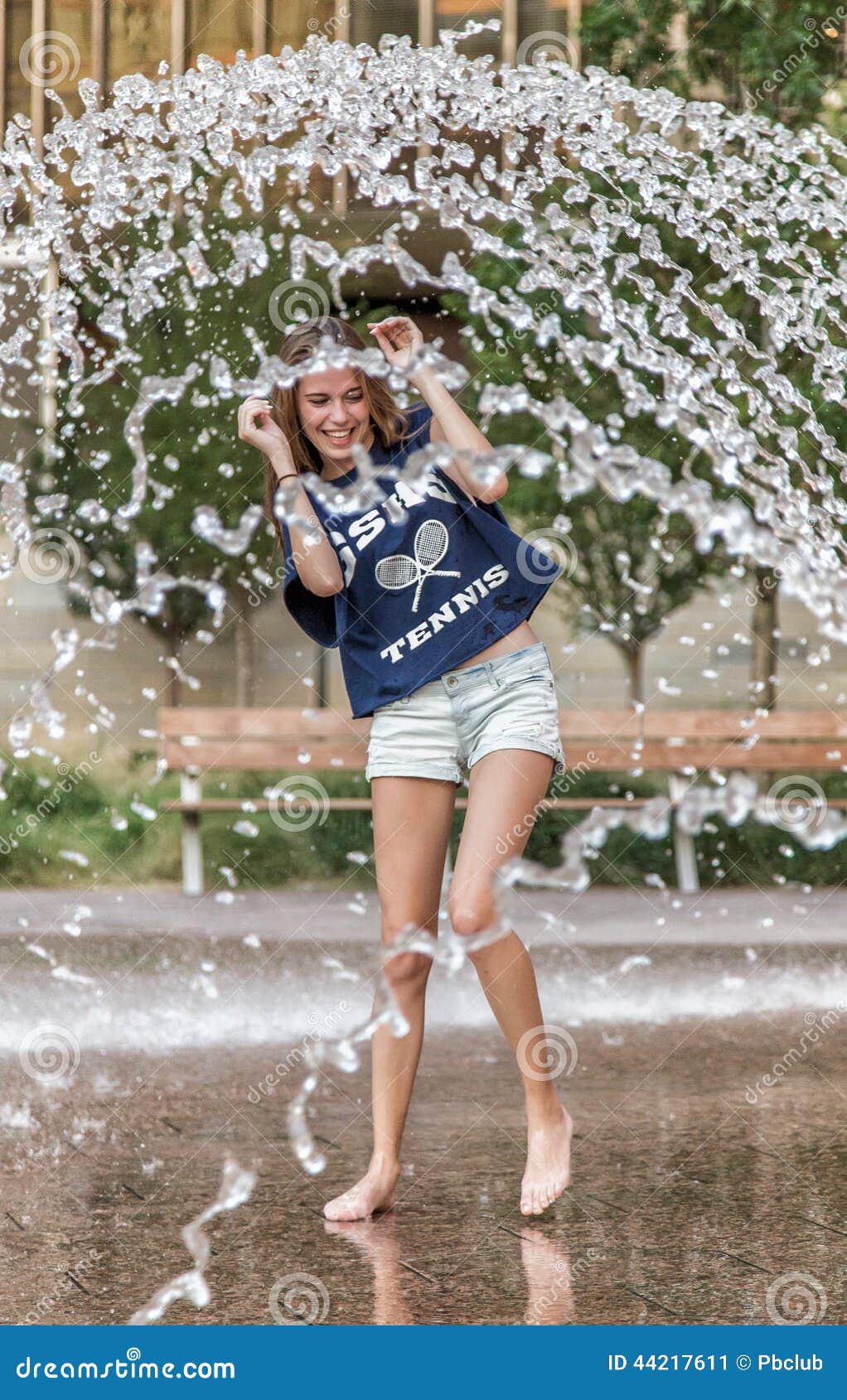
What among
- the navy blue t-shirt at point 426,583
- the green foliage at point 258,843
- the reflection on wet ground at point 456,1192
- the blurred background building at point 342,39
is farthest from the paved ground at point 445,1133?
the blurred background building at point 342,39

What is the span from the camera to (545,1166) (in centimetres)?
284

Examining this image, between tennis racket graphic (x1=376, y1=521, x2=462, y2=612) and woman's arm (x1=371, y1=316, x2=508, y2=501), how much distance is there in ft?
0.33

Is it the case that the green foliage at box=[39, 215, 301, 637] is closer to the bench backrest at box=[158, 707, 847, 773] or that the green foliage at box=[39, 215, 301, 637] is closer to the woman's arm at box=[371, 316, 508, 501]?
the bench backrest at box=[158, 707, 847, 773]

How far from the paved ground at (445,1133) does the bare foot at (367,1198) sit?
1.8 inches

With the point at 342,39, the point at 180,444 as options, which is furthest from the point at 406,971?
the point at 342,39

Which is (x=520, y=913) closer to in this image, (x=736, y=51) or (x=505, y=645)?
(x=505, y=645)

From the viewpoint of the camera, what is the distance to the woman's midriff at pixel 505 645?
2.82 metres

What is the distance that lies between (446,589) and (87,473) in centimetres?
791

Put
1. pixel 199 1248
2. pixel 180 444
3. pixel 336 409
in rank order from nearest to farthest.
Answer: pixel 199 1248, pixel 336 409, pixel 180 444

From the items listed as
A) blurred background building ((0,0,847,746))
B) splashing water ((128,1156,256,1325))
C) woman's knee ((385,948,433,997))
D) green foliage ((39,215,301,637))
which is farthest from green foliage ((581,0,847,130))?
splashing water ((128,1156,256,1325))

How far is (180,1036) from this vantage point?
4539 millimetres

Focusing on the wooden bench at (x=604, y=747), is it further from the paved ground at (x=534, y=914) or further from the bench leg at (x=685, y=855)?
Answer: the paved ground at (x=534, y=914)

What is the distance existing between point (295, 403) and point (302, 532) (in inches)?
11.2

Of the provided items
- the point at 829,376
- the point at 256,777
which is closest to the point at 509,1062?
the point at 829,376
